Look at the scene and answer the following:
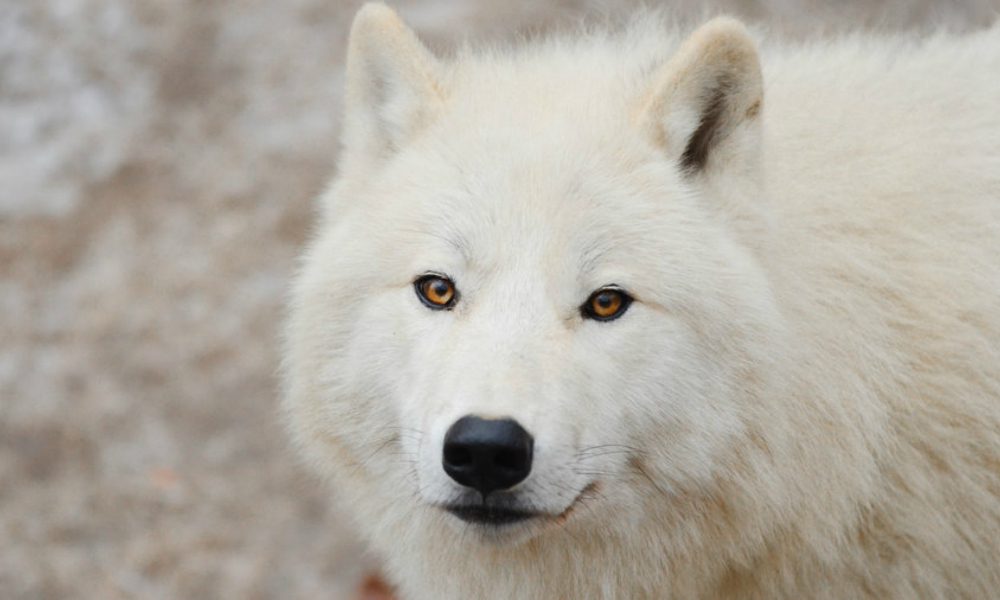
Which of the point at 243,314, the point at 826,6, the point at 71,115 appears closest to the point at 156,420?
the point at 243,314

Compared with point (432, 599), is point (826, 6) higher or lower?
higher

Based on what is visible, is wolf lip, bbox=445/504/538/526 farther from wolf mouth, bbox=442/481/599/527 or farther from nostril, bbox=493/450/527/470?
nostril, bbox=493/450/527/470

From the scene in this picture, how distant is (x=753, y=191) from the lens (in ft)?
12.8

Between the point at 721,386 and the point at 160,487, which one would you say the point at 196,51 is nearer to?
the point at 160,487

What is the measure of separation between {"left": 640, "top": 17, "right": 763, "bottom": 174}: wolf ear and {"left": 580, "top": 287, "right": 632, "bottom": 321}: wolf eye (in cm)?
60

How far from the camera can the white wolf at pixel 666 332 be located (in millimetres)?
3643

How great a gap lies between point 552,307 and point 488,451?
587mm

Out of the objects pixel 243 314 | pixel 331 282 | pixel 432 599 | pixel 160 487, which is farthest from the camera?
pixel 243 314

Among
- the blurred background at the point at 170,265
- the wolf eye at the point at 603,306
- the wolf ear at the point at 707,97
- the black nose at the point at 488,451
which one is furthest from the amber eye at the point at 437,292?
the blurred background at the point at 170,265

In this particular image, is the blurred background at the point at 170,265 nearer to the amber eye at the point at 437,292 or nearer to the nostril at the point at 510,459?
the amber eye at the point at 437,292

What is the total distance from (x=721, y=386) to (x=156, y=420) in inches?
210

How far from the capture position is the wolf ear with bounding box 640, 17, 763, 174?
3693mm

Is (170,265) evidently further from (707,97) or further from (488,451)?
(488,451)

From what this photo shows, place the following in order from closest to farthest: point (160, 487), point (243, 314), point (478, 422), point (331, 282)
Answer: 1. point (478, 422)
2. point (331, 282)
3. point (160, 487)
4. point (243, 314)
